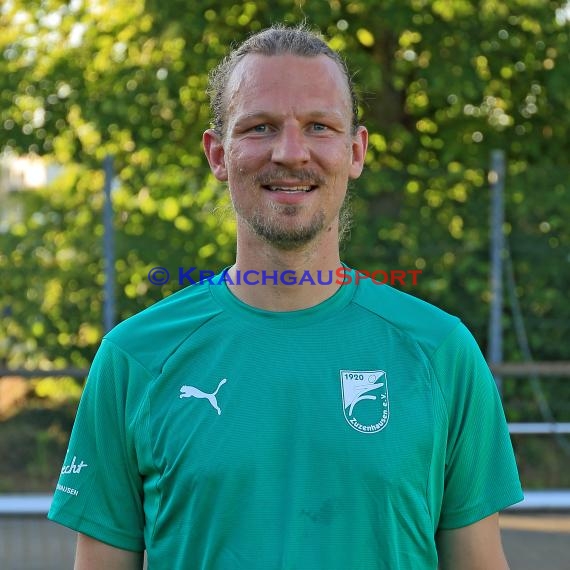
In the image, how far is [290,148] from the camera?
6.68 ft

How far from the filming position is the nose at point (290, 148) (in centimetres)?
203

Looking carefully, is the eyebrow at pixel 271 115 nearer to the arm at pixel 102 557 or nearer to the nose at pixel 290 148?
the nose at pixel 290 148

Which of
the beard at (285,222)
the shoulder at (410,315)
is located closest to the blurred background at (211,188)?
the shoulder at (410,315)

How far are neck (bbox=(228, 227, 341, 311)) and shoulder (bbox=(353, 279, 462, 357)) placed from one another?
9 cm

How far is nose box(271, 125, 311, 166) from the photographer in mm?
2027

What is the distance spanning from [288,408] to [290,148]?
51 centimetres

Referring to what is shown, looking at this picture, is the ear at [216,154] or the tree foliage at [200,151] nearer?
the ear at [216,154]

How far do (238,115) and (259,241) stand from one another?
26 cm

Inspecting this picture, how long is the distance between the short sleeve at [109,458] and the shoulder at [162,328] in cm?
2

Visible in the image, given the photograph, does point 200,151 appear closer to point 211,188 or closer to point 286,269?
point 211,188

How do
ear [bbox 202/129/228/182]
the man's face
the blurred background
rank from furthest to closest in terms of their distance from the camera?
the blurred background
ear [bbox 202/129/228/182]
the man's face

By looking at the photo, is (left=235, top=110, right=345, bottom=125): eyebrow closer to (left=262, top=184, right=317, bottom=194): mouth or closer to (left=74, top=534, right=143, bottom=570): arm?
(left=262, top=184, right=317, bottom=194): mouth

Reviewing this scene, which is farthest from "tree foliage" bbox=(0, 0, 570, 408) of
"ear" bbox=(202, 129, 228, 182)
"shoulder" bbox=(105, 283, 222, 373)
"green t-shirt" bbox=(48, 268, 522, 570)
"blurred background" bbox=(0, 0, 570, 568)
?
"green t-shirt" bbox=(48, 268, 522, 570)

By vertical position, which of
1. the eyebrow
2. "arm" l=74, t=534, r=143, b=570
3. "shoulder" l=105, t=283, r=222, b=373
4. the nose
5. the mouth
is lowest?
"arm" l=74, t=534, r=143, b=570
